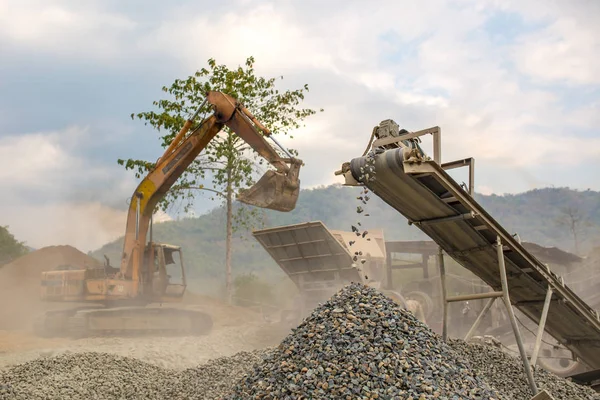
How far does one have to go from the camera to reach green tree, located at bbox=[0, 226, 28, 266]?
32.7 metres

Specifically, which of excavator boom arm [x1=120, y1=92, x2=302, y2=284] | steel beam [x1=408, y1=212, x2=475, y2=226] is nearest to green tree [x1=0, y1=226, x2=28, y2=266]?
excavator boom arm [x1=120, y1=92, x2=302, y2=284]

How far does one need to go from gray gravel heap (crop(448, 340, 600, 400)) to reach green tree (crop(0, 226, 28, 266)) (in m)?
31.6

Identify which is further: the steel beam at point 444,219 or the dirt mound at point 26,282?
the dirt mound at point 26,282

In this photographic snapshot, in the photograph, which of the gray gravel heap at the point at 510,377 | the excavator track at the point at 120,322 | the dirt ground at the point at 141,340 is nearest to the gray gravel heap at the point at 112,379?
the dirt ground at the point at 141,340

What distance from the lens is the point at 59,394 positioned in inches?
283

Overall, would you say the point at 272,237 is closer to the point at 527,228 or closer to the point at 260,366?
the point at 260,366

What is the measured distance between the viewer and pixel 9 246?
109 ft

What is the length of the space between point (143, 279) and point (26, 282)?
9084 mm

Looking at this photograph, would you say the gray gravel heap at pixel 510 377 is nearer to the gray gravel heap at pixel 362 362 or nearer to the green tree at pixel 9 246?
the gray gravel heap at pixel 362 362

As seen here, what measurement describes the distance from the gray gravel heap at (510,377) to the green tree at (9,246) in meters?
31.6

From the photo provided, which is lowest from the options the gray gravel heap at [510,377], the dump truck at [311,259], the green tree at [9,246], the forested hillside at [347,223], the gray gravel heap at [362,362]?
the gray gravel heap at [510,377]

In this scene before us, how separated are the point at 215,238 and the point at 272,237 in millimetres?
69650

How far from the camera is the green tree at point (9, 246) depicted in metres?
32.7

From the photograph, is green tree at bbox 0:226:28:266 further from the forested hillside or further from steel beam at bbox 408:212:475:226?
steel beam at bbox 408:212:475:226
